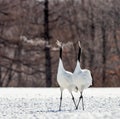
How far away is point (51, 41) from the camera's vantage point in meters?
30.3

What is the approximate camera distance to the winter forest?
99.8 feet

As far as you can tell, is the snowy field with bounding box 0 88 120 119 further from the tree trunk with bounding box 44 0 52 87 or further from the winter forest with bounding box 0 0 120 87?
the winter forest with bounding box 0 0 120 87

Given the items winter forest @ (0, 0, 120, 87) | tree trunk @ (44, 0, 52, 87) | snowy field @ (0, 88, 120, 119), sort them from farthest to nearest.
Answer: winter forest @ (0, 0, 120, 87) < tree trunk @ (44, 0, 52, 87) < snowy field @ (0, 88, 120, 119)

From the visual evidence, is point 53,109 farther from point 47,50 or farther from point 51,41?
point 47,50

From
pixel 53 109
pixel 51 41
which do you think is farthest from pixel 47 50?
pixel 53 109

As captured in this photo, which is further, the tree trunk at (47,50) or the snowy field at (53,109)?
A: the tree trunk at (47,50)

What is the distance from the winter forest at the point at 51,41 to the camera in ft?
99.8

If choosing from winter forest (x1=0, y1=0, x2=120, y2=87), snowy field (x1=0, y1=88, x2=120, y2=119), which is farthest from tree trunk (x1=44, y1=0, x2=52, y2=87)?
snowy field (x1=0, y1=88, x2=120, y2=119)

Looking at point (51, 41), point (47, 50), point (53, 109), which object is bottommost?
point (53, 109)

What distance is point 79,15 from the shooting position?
32.1 metres

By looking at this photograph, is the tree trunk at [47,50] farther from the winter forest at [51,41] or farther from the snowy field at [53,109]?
the snowy field at [53,109]

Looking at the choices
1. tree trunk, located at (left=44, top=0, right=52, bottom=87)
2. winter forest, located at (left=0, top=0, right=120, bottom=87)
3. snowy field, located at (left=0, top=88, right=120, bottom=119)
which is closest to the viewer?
snowy field, located at (left=0, top=88, right=120, bottom=119)

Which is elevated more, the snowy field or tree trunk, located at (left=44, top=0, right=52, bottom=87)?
tree trunk, located at (left=44, top=0, right=52, bottom=87)

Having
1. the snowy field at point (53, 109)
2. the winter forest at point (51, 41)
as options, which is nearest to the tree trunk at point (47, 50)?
the winter forest at point (51, 41)
